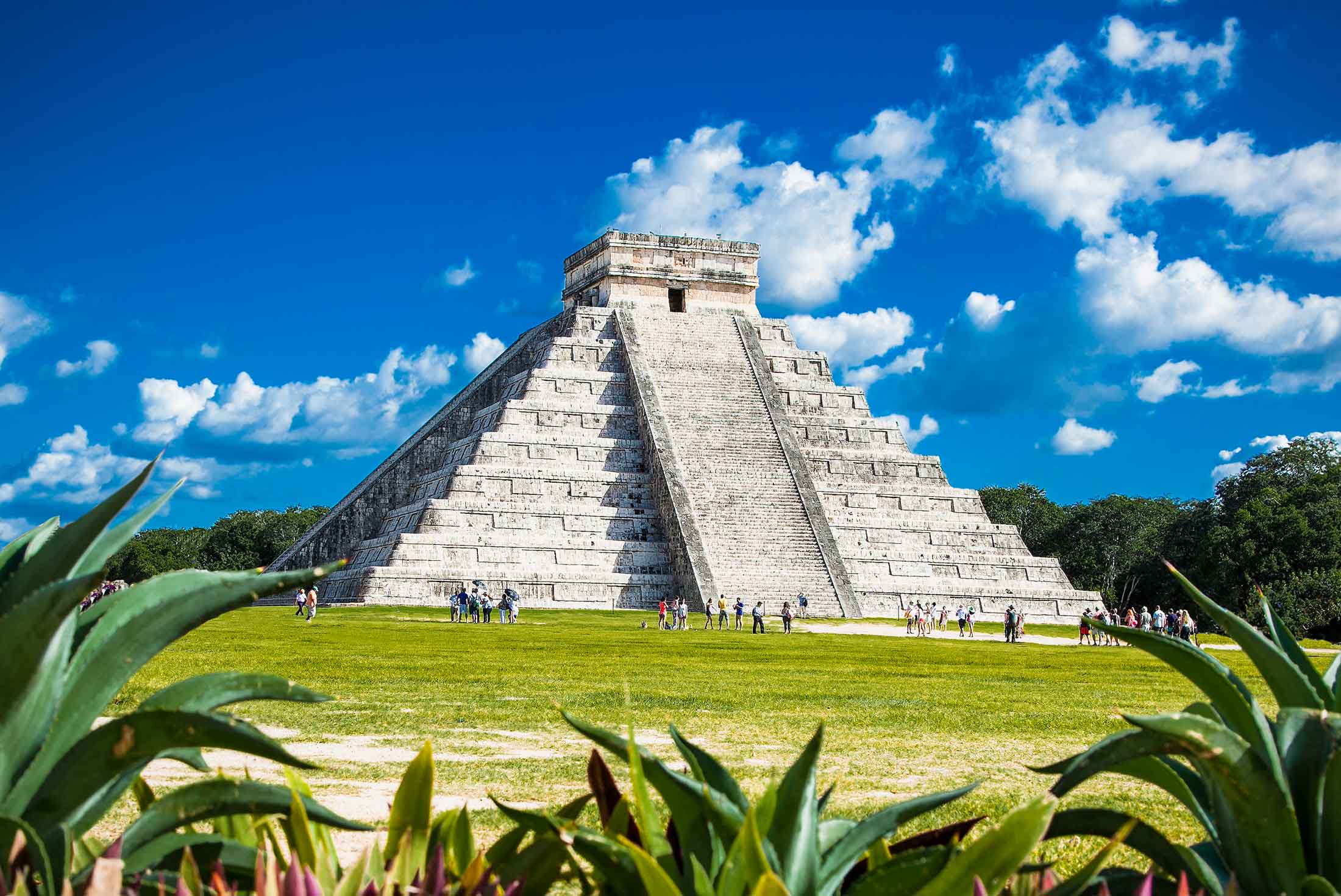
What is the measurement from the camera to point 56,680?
230 cm

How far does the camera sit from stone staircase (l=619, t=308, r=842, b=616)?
1201 inches

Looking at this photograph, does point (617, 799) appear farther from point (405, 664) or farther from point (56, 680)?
point (405, 664)

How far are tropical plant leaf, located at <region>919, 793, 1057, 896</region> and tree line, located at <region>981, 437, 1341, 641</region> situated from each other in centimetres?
4154

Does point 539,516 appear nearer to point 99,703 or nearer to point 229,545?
point 99,703

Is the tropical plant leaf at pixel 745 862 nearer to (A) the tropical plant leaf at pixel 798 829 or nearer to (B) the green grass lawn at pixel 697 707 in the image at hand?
(A) the tropical plant leaf at pixel 798 829

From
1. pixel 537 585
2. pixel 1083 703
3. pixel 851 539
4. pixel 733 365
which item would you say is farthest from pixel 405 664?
pixel 733 365

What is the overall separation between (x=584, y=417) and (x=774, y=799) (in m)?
31.8

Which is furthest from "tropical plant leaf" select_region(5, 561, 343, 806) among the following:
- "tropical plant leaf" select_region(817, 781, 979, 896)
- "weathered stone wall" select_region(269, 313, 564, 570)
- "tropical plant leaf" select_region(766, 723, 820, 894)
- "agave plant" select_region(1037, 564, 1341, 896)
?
"weathered stone wall" select_region(269, 313, 564, 570)

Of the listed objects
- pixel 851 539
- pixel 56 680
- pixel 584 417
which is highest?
pixel 584 417

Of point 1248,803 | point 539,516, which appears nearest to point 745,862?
point 1248,803

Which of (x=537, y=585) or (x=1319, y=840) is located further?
(x=537, y=585)

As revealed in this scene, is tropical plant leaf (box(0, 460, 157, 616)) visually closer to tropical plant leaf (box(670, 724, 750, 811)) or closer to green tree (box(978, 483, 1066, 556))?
tropical plant leaf (box(670, 724, 750, 811))

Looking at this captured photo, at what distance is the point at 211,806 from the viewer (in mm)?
2369

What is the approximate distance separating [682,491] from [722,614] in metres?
5.13
